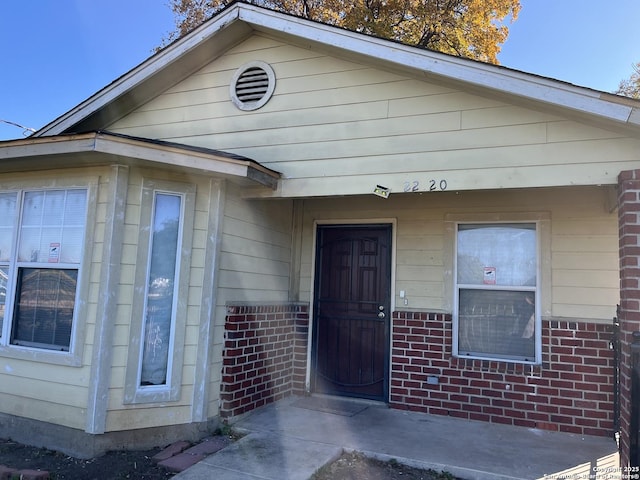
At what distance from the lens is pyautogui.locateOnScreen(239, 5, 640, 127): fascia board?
3684 mm

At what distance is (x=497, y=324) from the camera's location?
17.1ft

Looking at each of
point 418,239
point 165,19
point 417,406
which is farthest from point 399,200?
point 165,19

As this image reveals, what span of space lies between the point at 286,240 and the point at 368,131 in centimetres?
194

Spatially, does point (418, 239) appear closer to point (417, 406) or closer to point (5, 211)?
point (417, 406)

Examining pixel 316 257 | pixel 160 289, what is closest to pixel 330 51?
pixel 316 257

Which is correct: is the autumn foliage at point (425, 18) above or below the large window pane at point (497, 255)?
above

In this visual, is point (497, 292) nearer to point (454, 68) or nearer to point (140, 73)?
point (454, 68)

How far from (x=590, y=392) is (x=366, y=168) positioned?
318cm

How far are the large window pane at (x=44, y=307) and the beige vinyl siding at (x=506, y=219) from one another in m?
2.73

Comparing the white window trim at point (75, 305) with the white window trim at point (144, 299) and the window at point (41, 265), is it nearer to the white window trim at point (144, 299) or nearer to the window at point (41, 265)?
the window at point (41, 265)

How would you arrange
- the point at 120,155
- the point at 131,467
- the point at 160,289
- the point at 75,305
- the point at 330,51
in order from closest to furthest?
the point at 131,467 → the point at 120,155 → the point at 75,305 → the point at 160,289 → the point at 330,51

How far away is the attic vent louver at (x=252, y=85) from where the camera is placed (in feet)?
17.3

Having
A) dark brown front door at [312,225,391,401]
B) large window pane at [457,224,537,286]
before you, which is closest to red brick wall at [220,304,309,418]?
dark brown front door at [312,225,391,401]

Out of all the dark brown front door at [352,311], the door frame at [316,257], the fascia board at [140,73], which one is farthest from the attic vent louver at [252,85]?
the dark brown front door at [352,311]
